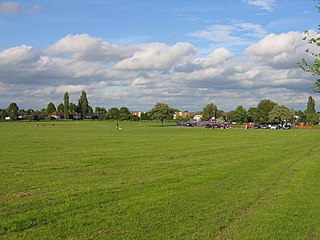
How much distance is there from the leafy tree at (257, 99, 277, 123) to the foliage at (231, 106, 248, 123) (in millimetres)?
7049

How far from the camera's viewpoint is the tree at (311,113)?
16629 cm

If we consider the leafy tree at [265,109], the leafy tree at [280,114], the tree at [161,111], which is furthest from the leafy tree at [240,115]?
the tree at [161,111]

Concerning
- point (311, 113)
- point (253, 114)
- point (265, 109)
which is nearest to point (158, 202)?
point (265, 109)

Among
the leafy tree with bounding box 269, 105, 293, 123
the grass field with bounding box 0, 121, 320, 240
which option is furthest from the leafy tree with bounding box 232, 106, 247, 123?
the grass field with bounding box 0, 121, 320, 240

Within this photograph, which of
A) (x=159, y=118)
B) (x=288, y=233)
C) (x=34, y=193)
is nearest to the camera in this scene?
(x=288, y=233)

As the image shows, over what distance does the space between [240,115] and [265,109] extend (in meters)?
11.5

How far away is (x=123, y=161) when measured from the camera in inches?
909

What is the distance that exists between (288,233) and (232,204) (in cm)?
278

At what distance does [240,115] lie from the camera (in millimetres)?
172875

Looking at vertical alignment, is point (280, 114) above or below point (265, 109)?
below

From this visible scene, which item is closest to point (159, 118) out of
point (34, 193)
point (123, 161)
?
point (123, 161)

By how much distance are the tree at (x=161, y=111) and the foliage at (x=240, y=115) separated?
4203cm

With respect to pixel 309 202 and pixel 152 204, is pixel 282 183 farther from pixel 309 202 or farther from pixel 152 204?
pixel 152 204

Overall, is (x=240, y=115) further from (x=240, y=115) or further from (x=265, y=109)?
(x=265, y=109)
